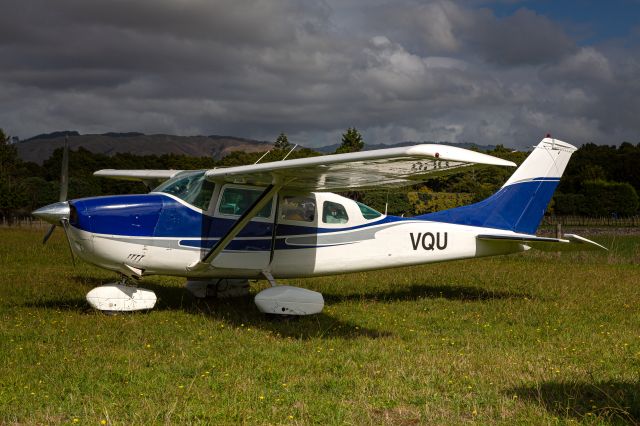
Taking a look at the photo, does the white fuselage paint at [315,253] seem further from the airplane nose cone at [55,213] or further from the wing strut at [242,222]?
the wing strut at [242,222]

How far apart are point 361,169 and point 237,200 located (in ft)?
7.73

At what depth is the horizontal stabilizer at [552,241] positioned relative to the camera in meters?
10.2

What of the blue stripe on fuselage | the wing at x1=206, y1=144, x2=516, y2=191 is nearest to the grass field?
the blue stripe on fuselage

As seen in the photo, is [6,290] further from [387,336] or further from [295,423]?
[295,423]

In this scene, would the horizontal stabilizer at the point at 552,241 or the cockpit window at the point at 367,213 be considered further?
the cockpit window at the point at 367,213

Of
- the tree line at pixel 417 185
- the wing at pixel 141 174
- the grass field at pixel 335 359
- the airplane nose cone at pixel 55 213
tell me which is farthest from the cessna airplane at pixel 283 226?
the tree line at pixel 417 185

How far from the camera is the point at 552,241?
10.3 meters

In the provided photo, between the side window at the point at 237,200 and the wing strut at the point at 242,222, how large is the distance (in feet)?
1.71

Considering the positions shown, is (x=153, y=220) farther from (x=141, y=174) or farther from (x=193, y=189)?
(x=141, y=174)

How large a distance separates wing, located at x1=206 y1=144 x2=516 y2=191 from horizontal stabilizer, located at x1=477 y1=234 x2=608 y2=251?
2.51 m

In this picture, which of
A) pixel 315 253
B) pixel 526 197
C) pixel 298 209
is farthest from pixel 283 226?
pixel 526 197

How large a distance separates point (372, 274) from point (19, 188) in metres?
41.3

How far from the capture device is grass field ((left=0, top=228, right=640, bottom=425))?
192 inches

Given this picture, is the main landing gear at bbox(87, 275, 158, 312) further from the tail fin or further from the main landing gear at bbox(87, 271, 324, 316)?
the tail fin
